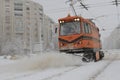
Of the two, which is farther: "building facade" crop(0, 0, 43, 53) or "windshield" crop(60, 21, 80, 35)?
"building facade" crop(0, 0, 43, 53)

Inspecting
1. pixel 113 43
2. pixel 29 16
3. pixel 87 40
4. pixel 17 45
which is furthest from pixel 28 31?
pixel 87 40

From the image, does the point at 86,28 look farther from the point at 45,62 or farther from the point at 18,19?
the point at 18,19

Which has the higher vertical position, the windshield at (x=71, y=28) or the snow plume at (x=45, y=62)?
the windshield at (x=71, y=28)

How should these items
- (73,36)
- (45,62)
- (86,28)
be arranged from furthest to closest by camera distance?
(86,28) < (73,36) < (45,62)

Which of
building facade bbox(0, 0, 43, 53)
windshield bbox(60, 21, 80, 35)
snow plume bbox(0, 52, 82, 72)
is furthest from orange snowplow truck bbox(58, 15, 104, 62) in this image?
building facade bbox(0, 0, 43, 53)

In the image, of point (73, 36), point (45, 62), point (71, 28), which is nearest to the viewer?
point (45, 62)

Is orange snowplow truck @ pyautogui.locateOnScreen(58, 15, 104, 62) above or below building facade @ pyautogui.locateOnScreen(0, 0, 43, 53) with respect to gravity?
below

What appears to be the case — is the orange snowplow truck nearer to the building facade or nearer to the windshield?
the windshield

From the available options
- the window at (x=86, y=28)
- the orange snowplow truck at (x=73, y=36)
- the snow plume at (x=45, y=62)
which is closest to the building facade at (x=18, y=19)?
the window at (x=86, y=28)

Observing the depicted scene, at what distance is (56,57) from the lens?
938 inches

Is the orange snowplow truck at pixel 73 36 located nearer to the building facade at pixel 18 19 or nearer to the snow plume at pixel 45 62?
the snow plume at pixel 45 62

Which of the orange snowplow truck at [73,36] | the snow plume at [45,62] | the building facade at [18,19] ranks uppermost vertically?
A: the building facade at [18,19]

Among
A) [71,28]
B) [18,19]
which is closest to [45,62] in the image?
[71,28]

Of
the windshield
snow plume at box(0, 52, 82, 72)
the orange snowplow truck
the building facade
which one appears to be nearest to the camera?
snow plume at box(0, 52, 82, 72)
